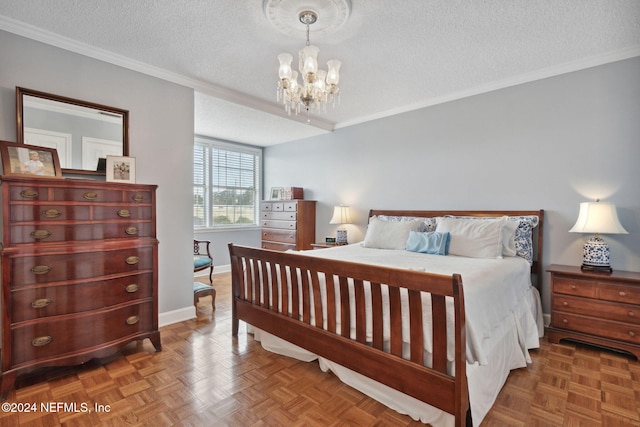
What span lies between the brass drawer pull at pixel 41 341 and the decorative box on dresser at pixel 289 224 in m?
3.28

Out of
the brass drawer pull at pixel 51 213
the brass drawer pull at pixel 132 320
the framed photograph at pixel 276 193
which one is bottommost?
the brass drawer pull at pixel 132 320

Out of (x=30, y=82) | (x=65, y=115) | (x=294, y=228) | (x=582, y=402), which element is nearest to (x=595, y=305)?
(x=582, y=402)

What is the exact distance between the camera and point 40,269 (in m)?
1.93

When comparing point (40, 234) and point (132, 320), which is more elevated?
point (40, 234)

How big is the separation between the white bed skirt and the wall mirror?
2028 millimetres

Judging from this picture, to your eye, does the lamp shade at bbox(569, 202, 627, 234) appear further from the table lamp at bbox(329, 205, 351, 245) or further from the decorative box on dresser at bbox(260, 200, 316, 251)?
Result: the decorative box on dresser at bbox(260, 200, 316, 251)

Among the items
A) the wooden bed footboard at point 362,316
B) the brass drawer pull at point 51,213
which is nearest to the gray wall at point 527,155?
the wooden bed footboard at point 362,316

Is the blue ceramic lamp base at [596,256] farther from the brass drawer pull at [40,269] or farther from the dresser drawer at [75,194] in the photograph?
the brass drawer pull at [40,269]

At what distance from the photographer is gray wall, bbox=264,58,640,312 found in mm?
2602

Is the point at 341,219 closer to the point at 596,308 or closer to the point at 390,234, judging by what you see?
the point at 390,234

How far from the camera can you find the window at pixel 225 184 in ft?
17.1

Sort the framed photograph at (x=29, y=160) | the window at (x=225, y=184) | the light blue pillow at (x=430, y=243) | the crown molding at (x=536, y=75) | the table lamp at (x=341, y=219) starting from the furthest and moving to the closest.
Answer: the window at (x=225, y=184) → the table lamp at (x=341, y=219) → the light blue pillow at (x=430, y=243) → the crown molding at (x=536, y=75) → the framed photograph at (x=29, y=160)

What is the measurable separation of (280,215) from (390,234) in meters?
2.38

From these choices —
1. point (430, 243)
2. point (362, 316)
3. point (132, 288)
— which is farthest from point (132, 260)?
point (430, 243)
